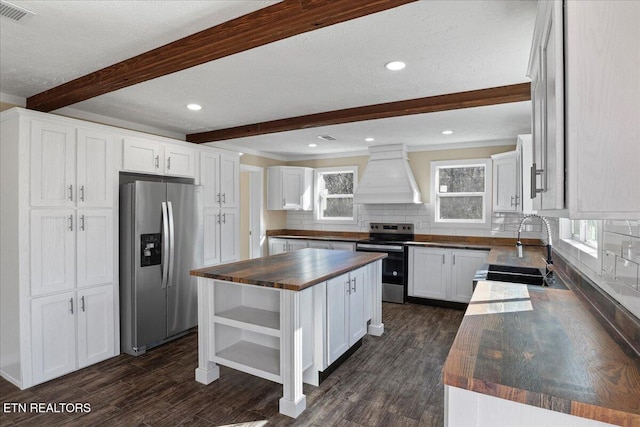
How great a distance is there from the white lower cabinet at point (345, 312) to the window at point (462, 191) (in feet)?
8.16

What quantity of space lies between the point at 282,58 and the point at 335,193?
4142mm

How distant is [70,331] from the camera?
3018mm

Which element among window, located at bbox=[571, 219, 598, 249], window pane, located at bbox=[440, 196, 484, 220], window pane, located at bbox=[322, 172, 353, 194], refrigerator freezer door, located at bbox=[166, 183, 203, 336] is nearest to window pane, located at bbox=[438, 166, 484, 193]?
window pane, located at bbox=[440, 196, 484, 220]

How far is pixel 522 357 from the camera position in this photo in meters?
1.18

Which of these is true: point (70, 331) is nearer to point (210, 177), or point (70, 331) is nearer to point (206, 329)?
point (206, 329)

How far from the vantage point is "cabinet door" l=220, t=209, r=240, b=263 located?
4.54 m

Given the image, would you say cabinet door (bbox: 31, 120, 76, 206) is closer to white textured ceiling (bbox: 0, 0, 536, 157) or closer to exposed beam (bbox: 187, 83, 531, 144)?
white textured ceiling (bbox: 0, 0, 536, 157)

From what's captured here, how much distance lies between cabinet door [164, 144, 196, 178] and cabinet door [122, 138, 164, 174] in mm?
75

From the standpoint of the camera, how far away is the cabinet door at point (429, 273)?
16.0 ft

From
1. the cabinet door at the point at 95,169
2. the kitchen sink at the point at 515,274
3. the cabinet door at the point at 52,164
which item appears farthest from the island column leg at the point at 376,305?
the cabinet door at the point at 52,164

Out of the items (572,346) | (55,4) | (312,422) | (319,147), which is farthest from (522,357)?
(319,147)

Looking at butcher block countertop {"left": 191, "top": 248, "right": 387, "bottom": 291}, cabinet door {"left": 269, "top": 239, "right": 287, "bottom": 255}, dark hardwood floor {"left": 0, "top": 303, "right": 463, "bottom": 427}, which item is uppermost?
butcher block countertop {"left": 191, "top": 248, "right": 387, "bottom": 291}

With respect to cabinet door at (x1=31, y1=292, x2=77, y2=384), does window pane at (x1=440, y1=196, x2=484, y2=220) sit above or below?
above

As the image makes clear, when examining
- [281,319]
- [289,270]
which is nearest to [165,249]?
[289,270]
